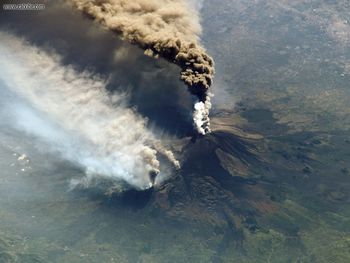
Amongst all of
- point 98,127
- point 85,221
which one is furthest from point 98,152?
point 85,221

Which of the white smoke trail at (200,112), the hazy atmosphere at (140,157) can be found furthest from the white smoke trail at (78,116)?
the white smoke trail at (200,112)

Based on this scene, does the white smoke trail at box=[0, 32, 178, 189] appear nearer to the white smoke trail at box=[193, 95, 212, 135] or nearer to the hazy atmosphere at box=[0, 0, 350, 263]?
the hazy atmosphere at box=[0, 0, 350, 263]

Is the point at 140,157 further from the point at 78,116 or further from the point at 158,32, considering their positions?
the point at 158,32

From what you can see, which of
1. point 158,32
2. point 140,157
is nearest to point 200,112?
point 140,157

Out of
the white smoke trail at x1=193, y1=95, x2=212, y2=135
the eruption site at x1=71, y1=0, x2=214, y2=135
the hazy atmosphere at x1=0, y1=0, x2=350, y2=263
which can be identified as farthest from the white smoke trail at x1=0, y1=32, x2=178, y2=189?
the eruption site at x1=71, y1=0, x2=214, y2=135

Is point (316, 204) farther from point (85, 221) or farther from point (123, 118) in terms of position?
point (123, 118)

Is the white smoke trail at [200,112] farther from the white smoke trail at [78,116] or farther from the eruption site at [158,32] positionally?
the white smoke trail at [78,116]
